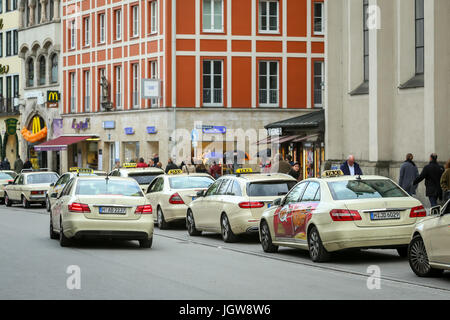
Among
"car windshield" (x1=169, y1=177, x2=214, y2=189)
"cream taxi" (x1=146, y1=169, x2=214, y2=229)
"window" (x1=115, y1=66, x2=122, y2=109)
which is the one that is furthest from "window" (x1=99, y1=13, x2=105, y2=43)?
"car windshield" (x1=169, y1=177, x2=214, y2=189)

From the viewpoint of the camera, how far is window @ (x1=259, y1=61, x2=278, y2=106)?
5131 centimetres

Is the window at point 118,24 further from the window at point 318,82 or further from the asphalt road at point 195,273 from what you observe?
the asphalt road at point 195,273

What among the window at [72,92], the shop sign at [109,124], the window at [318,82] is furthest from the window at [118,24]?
the window at [318,82]

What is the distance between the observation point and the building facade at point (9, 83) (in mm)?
69875

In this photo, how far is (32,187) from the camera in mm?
37375

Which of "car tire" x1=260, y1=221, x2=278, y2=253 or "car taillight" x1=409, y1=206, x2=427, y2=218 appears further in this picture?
"car tire" x1=260, y1=221, x2=278, y2=253

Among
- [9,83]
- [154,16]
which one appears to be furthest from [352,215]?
[9,83]

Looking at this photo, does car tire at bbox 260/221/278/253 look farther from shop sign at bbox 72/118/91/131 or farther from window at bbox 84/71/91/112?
window at bbox 84/71/91/112

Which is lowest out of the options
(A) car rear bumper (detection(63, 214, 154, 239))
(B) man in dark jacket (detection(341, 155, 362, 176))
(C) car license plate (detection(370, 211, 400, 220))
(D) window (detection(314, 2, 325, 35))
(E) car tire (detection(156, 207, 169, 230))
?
(E) car tire (detection(156, 207, 169, 230))

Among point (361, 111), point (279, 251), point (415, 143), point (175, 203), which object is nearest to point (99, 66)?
point (361, 111)

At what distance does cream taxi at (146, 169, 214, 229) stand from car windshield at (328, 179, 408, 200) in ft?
30.0

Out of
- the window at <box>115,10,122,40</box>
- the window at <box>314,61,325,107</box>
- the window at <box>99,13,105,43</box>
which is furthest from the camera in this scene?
the window at <box>99,13,105,43</box>

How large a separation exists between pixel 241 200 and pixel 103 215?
3.25m
